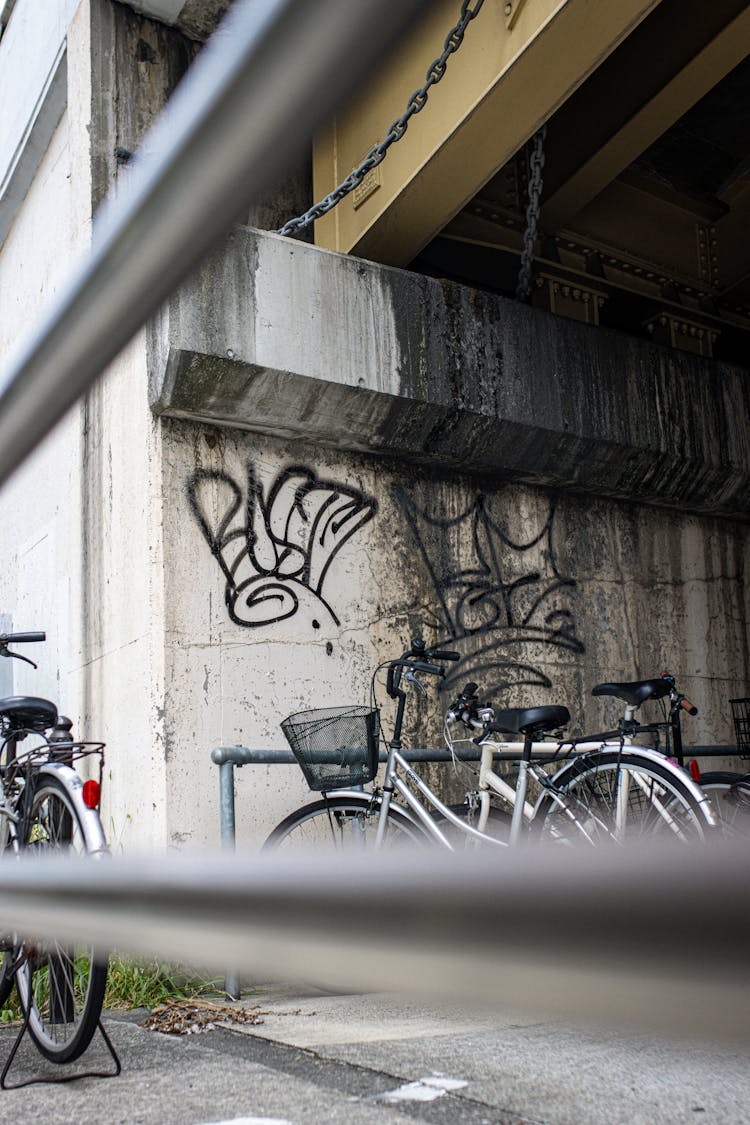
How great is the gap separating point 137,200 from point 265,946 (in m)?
0.31

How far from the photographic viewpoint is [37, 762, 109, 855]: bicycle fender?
2787 millimetres

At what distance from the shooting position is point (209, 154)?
0.40 metres

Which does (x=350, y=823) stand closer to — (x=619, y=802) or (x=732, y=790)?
(x=619, y=802)

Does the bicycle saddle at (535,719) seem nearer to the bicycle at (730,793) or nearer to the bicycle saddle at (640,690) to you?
the bicycle saddle at (640,690)

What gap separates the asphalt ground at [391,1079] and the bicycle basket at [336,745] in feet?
3.70

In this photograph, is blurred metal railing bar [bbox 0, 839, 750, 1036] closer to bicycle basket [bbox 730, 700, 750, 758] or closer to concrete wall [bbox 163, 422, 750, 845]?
concrete wall [bbox 163, 422, 750, 845]

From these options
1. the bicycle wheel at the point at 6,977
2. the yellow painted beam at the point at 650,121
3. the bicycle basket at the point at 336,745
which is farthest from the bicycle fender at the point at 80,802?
the yellow painted beam at the point at 650,121

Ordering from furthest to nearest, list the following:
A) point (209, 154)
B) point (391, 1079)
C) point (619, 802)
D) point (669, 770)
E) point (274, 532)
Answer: point (274, 532) < point (619, 802) < point (669, 770) < point (391, 1079) < point (209, 154)

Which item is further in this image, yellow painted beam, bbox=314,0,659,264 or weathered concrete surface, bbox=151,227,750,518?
weathered concrete surface, bbox=151,227,750,518

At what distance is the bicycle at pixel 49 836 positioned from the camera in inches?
113

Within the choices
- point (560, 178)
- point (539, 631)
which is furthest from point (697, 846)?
point (560, 178)

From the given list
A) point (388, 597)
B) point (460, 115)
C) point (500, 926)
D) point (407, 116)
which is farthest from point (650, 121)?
point (500, 926)

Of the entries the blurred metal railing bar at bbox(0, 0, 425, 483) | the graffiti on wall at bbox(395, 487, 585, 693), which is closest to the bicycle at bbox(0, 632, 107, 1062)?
the blurred metal railing bar at bbox(0, 0, 425, 483)

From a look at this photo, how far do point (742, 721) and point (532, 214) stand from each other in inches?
126
